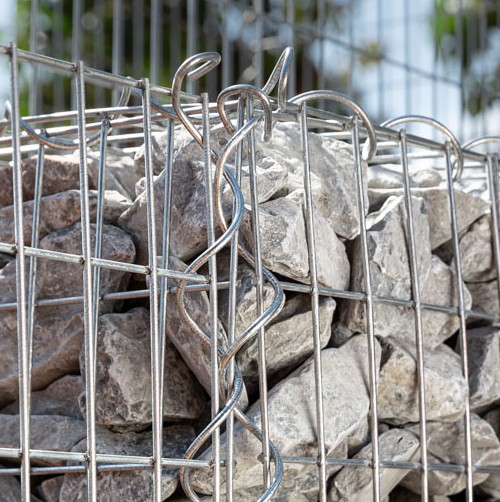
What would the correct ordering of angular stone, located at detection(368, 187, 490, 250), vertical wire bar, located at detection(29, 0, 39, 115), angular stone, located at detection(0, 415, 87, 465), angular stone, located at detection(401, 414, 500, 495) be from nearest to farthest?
angular stone, located at detection(0, 415, 87, 465)
angular stone, located at detection(401, 414, 500, 495)
angular stone, located at detection(368, 187, 490, 250)
vertical wire bar, located at detection(29, 0, 39, 115)

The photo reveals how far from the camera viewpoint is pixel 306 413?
155 centimetres

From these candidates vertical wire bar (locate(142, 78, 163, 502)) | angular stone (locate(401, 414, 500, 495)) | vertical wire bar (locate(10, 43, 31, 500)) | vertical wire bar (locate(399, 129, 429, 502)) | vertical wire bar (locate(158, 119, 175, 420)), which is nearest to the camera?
vertical wire bar (locate(10, 43, 31, 500))

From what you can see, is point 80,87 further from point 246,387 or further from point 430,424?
point 430,424

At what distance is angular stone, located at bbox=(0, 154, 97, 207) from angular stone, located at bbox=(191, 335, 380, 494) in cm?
53

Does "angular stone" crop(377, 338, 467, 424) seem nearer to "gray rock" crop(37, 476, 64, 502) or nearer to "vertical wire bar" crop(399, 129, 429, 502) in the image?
"vertical wire bar" crop(399, 129, 429, 502)

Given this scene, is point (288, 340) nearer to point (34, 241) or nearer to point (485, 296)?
point (34, 241)

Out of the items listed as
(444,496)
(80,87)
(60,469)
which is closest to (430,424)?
(444,496)

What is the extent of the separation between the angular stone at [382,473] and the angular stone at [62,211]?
0.58 meters

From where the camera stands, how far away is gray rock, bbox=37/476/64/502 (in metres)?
1.58

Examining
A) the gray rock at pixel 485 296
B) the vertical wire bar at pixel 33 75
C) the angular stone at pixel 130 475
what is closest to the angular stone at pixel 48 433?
the angular stone at pixel 130 475

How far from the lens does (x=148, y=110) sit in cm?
142

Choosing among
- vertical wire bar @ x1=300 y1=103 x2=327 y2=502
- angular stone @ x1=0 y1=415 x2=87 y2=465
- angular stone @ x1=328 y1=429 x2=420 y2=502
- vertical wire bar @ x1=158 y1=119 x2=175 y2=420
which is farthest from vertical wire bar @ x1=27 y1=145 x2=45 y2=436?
angular stone @ x1=328 y1=429 x2=420 y2=502

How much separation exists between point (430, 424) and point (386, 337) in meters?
0.20

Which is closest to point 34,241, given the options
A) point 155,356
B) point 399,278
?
point 155,356
